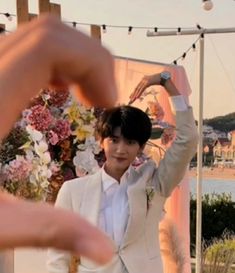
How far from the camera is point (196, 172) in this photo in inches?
144

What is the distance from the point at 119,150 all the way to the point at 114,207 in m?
0.14

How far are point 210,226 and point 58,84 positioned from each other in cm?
583

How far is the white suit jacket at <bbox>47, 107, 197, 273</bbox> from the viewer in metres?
1.52

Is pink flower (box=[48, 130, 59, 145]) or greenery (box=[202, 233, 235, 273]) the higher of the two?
pink flower (box=[48, 130, 59, 145])

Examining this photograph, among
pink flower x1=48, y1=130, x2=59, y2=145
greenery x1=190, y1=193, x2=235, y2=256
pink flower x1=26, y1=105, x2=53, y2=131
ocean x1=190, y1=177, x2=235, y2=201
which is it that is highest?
pink flower x1=26, y1=105, x2=53, y2=131

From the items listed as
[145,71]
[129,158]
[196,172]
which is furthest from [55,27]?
[196,172]

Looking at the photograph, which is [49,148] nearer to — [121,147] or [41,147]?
[41,147]

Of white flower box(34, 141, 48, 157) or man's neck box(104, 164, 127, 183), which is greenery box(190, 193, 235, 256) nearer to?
white flower box(34, 141, 48, 157)

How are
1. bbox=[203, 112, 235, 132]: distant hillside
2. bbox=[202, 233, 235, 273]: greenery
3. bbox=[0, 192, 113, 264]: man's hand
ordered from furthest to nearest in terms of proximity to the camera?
bbox=[203, 112, 235, 132]: distant hillside
bbox=[202, 233, 235, 273]: greenery
bbox=[0, 192, 113, 264]: man's hand

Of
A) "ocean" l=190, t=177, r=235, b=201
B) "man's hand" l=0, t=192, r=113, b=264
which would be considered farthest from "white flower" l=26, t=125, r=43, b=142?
"ocean" l=190, t=177, r=235, b=201

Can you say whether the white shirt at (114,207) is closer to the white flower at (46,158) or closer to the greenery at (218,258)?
the white flower at (46,158)

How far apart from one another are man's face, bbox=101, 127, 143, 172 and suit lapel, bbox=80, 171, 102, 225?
0.18ft

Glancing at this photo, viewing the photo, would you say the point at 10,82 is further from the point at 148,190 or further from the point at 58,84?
the point at 148,190

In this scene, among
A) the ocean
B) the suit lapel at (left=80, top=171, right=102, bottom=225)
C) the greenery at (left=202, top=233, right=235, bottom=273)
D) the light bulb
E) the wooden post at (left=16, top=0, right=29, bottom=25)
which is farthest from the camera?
the ocean
